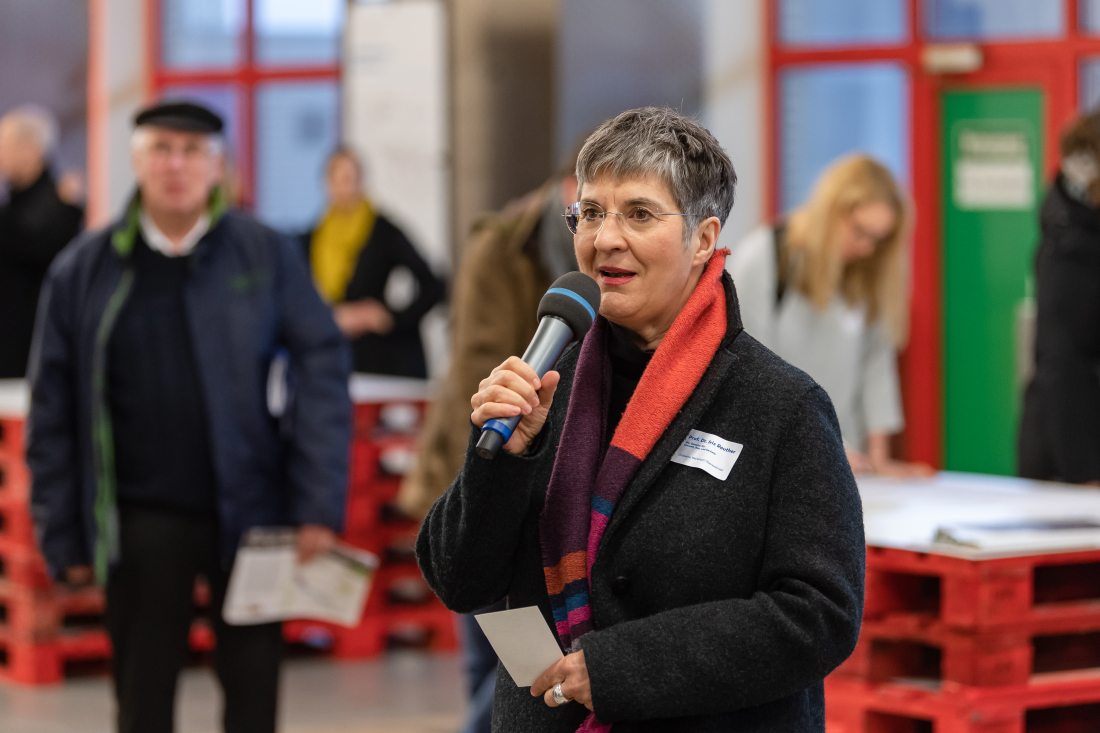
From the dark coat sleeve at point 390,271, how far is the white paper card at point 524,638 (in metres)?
5.29

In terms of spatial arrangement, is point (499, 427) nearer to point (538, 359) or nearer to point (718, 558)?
point (538, 359)

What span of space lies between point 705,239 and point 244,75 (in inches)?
360

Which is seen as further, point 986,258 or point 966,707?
point 986,258

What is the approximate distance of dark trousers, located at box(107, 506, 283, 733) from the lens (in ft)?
10.7

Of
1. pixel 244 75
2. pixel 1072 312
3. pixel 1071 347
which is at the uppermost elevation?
pixel 244 75

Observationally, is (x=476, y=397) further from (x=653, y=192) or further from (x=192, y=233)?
(x=192, y=233)

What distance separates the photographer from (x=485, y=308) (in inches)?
143

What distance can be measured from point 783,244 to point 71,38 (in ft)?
26.9

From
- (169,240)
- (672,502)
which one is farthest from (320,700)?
(672,502)

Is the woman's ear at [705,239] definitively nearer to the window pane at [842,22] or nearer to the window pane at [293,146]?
the window pane at [842,22]

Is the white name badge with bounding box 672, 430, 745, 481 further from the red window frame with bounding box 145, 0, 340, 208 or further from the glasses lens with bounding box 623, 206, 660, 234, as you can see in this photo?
the red window frame with bounding box 145, 0, 340, 208

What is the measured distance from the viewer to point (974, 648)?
9.55 feet

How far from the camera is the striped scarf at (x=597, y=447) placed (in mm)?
1735

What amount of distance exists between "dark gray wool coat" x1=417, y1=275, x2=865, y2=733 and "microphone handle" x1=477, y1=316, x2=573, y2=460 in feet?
0.25
